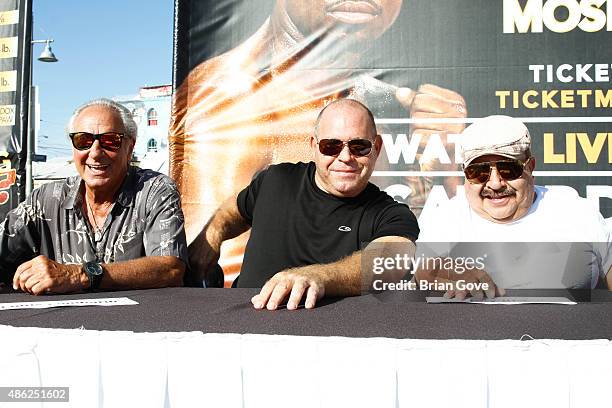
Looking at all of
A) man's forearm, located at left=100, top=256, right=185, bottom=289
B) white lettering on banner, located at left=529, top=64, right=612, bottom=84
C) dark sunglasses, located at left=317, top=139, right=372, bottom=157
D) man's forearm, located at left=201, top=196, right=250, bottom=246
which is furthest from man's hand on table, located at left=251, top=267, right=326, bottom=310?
white lettering on banner, located at left=529, top=64, right=612, bottom=84

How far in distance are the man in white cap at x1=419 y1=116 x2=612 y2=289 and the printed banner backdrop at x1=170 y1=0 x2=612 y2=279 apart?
1025mm

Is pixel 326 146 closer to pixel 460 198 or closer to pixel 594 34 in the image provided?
pixel 460 198

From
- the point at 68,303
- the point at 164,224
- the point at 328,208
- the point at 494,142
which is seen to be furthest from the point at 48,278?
Result: the point at 494,142

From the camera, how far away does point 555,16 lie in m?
2.62

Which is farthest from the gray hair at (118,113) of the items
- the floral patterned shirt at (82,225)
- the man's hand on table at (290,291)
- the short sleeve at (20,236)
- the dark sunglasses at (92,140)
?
the man's hand on table at (290,291)

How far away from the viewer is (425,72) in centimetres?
270

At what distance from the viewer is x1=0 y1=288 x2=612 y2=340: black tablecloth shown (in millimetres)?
761

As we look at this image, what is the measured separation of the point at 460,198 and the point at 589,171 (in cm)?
132

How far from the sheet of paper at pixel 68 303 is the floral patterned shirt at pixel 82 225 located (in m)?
0.59

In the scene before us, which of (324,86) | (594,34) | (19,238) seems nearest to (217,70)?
(324,86)

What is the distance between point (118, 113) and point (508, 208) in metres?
1.24

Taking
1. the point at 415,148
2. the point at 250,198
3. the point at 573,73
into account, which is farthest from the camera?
the point at 415,148

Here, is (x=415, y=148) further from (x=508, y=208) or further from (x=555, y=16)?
(x=508, y=208)

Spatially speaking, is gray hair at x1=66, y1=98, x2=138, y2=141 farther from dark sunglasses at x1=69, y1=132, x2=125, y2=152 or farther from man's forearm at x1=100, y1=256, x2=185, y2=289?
man's forearm at x1=100, y1=256, x2=185, y2=289
